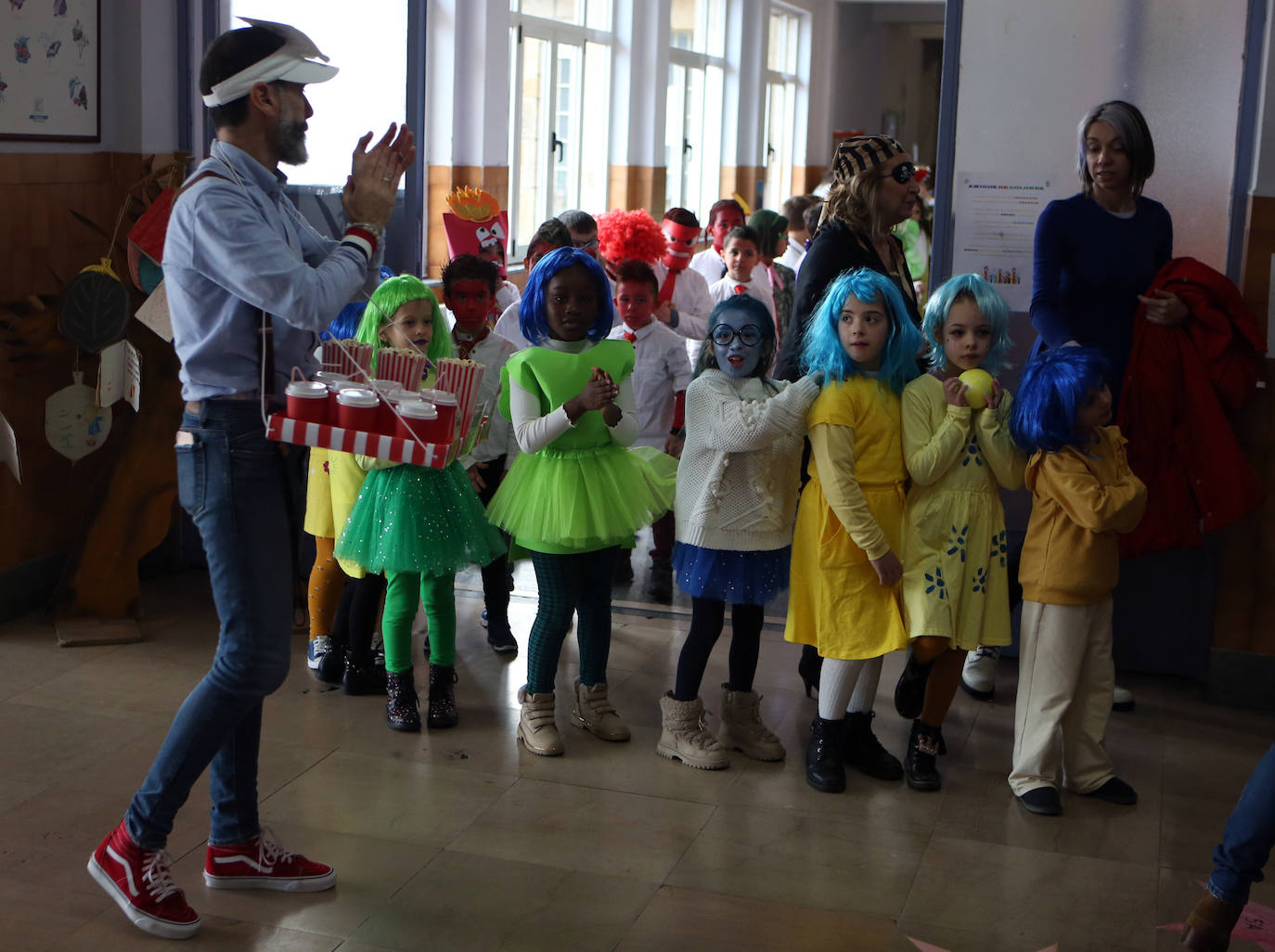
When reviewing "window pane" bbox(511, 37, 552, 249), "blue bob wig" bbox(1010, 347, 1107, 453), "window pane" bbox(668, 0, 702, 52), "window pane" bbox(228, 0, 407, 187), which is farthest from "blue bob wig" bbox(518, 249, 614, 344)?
"window pane" bbox(668, 0, 702, 52)

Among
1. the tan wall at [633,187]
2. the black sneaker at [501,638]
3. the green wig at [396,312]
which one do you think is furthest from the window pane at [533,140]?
the green wig at [396,312]

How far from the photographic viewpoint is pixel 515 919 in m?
2.60

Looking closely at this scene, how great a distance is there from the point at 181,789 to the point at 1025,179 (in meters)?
2.92

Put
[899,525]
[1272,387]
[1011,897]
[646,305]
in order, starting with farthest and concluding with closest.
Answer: [646,305] → [1272,387] → [899,525] → [1011,897]

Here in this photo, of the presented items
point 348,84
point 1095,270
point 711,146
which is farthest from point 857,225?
point 711,146

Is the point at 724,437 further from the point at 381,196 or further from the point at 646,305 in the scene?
the point at 646,305

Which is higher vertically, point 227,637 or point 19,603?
point 227,637

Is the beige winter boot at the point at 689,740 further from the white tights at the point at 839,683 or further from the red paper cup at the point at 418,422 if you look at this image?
the red paper cup at the point at 418,422

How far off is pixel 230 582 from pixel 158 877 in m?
0.57

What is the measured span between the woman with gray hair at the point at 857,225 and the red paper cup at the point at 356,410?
136cm

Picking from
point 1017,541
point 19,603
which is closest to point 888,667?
point 1017,541

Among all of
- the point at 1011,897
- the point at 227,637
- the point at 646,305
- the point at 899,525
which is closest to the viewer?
the point at 227,637

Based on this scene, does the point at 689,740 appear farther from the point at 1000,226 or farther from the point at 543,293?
the point at 1000,226

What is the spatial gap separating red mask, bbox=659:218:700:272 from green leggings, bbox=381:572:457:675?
2786mm
